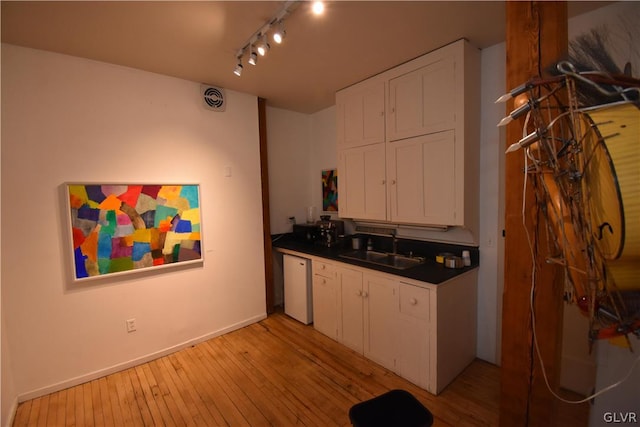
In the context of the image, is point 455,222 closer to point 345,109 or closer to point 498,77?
point 498,77

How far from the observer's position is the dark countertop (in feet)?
7.10

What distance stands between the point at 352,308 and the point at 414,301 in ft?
2.31

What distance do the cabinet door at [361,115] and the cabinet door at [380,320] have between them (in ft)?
4.47

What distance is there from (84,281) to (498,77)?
3.74 m

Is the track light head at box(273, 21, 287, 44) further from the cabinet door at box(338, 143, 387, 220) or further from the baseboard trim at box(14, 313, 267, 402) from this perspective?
the baseboard trim at box(14, 313, 267, 402)

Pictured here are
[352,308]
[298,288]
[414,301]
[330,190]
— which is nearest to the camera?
[414,301]

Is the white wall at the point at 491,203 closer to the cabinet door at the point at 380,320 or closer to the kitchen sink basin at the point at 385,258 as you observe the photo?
the kitchen sink basin at the point at 385,258

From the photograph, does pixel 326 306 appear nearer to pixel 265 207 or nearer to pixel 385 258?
pixel 385 258

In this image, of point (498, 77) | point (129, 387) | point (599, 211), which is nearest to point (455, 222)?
point (498, 77)

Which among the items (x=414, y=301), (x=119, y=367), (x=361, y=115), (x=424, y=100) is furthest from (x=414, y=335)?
(x=119, y=367)

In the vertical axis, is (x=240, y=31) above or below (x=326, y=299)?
above

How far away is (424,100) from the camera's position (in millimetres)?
2338

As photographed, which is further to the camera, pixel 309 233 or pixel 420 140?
pixel 309 233

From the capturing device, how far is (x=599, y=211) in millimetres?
713
